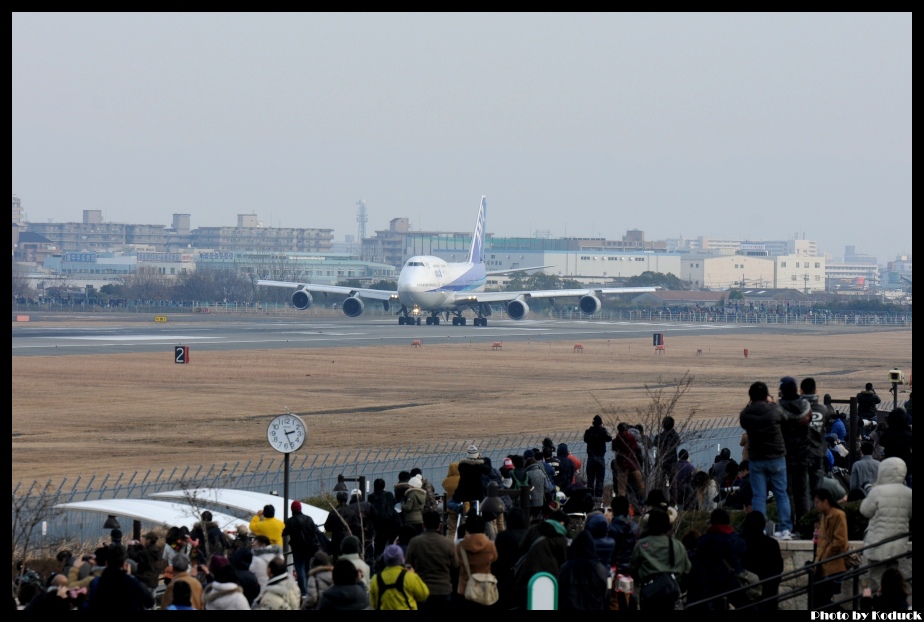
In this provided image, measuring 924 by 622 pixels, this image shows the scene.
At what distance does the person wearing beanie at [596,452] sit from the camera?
67.4 feet

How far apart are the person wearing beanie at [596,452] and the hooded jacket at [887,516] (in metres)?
7.73

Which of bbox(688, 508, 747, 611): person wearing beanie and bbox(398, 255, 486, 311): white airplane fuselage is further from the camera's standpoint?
bbox(398, 255, 486, 311): white airplane fuselage

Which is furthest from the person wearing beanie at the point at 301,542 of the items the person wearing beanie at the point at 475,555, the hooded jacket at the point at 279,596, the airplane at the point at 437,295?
the airplane at the point at 437,295

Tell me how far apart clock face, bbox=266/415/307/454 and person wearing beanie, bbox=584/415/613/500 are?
432 centimetres

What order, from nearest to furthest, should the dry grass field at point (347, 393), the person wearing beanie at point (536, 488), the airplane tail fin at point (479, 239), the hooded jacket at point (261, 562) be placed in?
1. the hooded jacket at point (261, 562)
2. the person wearing beanie at point (536, 488)
3. the dry grass field at point (347, 393)
4. the airplane tail fin at point (479, 239)

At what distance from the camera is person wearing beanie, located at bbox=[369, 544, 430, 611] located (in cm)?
1148

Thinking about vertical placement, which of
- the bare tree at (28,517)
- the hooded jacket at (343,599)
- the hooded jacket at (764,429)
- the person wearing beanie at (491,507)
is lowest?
the bare tree at (28,517)

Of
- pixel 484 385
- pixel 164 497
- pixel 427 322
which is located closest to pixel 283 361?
pixel 484 385

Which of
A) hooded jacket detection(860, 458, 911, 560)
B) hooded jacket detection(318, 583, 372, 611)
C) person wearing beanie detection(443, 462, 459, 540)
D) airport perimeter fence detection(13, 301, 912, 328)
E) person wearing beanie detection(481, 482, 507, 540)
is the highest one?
hooded jacket detection(860, 458, 911, 560)

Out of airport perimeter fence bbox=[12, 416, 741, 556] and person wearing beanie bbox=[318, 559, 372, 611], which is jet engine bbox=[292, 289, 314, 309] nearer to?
airport perimeter fence bbox=[12, 416, 741, 556]

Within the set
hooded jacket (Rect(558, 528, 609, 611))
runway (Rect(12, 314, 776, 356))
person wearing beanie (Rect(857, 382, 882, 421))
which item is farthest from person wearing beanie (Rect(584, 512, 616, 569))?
runway (Rect(12, 314, 776, 356))

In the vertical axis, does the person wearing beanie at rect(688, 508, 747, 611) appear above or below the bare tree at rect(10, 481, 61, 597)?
above

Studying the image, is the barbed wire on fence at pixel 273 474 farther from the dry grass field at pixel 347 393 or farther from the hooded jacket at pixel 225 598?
the hooded jacket at pixel 225 598

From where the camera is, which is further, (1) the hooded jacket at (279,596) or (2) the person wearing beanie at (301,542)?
(2) the person wearing beanie at (301,542)
